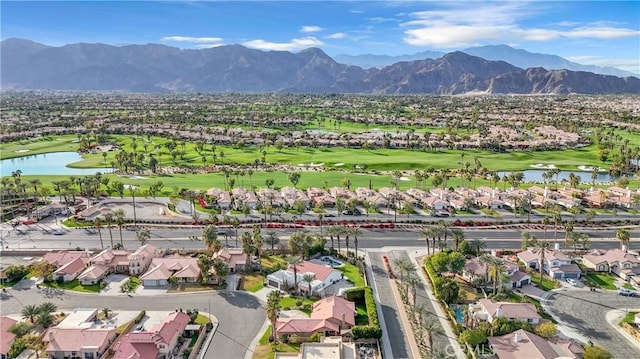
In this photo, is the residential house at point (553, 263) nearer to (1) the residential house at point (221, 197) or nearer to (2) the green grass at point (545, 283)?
(2) the green grass at point (545, 283)

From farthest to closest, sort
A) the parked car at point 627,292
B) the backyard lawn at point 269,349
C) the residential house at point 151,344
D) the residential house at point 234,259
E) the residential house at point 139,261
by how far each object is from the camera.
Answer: the residential house at point 139,261, the residential house at point 234,259, the parked car at point 627,292, the backyard lawn at point 269,349, the residential house at point 151,344

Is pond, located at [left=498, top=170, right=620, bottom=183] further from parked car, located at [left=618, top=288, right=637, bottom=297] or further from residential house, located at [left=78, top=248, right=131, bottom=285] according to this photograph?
residential house, located at [left=78, top=248, right=131, bottom=285]

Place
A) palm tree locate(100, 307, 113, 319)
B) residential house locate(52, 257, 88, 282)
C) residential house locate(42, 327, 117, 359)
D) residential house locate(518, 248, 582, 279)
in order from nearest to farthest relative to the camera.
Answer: residential house locate(42, 327, 117, 359) < palm tree locate(100, 307, 113, 319) < residential house locate(52, 257, 88, 282) < residential house locate(518, 248, 582, 279)

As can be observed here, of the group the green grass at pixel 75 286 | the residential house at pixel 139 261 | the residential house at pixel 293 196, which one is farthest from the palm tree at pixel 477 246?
the green grass at pixel 75 286

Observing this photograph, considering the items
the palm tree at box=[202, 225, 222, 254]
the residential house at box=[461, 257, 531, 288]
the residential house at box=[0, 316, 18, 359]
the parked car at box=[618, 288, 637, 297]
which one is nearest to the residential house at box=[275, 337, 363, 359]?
the residential house at box=[461, 257, 531, 288]

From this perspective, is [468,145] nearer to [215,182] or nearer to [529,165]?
[529,165]
